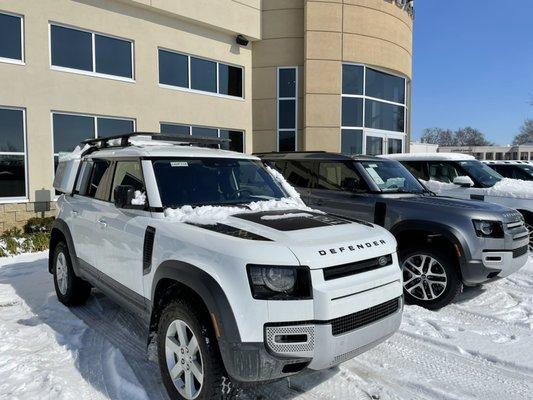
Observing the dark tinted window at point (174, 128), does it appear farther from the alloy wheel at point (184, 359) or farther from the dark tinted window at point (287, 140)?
the alloy wheel at point (184, 359)

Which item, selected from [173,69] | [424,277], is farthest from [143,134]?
[173,69]

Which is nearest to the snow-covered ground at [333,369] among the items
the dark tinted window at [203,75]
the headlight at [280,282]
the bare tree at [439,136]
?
the headlight at [280,282]

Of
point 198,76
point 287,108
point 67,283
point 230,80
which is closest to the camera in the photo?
point 67,283

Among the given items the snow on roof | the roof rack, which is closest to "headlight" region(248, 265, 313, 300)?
the roof rack

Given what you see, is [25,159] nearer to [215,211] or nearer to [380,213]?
[380,213]

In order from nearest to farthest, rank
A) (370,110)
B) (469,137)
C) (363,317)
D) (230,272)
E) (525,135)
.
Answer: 1. (230,272)
2. (363,317)
3. (370,110)
4. (525,135)
5. (469,137)

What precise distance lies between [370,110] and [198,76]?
686cm

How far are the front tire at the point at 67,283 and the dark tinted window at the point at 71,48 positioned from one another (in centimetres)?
777

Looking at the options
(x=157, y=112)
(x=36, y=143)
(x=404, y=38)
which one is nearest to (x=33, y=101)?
(x=36, y=143)

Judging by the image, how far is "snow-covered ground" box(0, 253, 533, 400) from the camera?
346cm

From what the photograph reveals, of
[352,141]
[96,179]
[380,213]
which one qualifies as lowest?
[380,213]

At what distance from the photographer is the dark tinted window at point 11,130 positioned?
10.7m

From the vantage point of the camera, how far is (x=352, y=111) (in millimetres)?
17141

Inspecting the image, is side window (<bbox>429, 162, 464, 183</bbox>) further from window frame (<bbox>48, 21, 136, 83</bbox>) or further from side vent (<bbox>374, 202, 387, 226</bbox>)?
window frame (<bbox>48, 21, 136, 83</bbox>)
